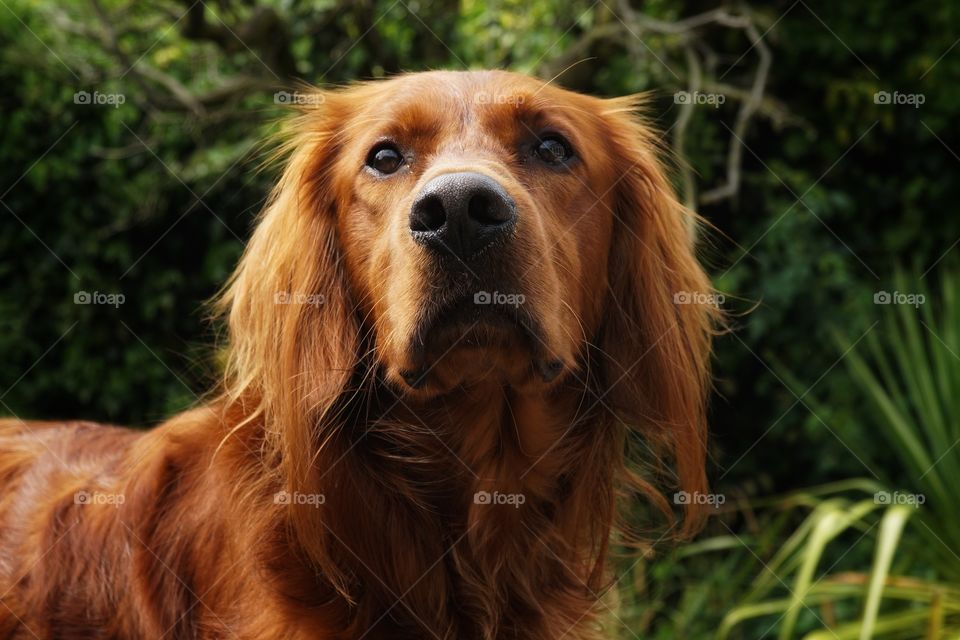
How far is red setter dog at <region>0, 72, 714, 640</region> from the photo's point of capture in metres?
2.35

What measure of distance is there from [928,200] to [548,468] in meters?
4.30

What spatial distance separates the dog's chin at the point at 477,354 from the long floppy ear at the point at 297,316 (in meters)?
0.23

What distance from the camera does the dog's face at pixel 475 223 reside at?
221 centimetres
